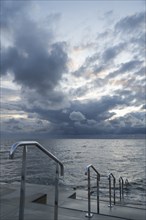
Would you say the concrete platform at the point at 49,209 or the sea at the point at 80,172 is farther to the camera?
the sea at the point at 80,172

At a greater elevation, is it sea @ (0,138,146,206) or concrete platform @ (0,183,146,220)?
A: concrete platform @ (0,183,146,220)

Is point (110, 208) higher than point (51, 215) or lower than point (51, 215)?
lower

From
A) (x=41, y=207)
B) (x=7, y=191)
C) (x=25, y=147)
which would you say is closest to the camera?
(x=25, y=147)

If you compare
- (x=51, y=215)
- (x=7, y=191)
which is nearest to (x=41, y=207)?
(x=51, y=215)

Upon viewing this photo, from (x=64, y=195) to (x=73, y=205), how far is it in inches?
41.8

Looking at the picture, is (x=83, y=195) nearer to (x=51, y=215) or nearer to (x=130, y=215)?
(x=130, y=215)

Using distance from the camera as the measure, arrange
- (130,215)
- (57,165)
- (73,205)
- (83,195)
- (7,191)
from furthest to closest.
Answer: (83,195)
(7,191)
(73,205)
(130,215)
(57,165)

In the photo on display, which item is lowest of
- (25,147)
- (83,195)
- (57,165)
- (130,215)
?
(83,195)

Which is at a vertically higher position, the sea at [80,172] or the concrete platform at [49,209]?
the concrete platform at [49,209]

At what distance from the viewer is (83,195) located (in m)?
11.0

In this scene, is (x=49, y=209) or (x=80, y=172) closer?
(x=49, y=209)

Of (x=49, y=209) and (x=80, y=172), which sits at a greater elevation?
(x=49, y=209)

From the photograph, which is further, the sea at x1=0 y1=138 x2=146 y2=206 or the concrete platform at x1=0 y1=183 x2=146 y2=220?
the sea at x1=0 y1=138 x2=146 y2=206

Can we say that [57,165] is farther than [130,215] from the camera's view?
No
